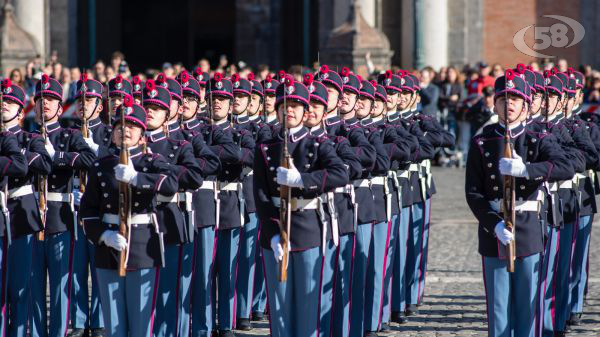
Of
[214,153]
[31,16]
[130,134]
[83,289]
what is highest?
[31,16]

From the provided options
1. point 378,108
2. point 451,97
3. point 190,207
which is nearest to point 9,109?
point 190,207

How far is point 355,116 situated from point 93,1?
19005 millimetres

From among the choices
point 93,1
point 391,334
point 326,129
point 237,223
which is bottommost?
point 391,334

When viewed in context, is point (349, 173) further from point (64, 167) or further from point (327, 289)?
point (64, 167)

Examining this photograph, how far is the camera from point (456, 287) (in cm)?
1260

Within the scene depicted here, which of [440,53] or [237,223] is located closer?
[237,223]

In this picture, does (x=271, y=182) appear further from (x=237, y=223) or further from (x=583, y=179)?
(x=583, y=179)

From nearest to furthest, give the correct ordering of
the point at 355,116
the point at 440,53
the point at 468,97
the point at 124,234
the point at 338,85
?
the point at 124,234 → the point at 338,85 → the point at 355,116 → the point at 468,97 → the point at 440,53

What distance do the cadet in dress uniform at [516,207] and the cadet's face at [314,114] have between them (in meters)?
0.92

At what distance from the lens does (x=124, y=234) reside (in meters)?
8.71

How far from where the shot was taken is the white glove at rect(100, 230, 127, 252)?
28.4 feet

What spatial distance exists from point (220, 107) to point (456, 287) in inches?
107

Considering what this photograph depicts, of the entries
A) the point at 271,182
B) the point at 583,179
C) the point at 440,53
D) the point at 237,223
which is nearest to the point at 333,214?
the point at 271,182

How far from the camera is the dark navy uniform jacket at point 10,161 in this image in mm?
9383
